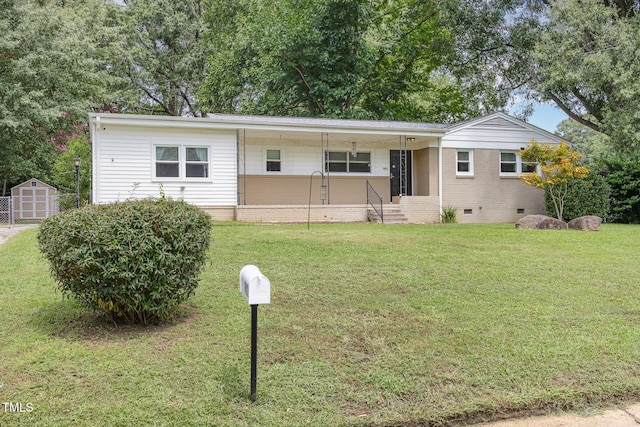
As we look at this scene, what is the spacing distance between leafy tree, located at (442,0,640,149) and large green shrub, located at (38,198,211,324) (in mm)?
15751

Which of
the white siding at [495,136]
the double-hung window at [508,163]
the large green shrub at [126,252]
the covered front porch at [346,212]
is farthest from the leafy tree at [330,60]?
the large green shrub at [126,252]

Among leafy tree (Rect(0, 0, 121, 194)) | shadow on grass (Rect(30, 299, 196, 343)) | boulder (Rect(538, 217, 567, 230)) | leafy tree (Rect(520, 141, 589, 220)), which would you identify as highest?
leafy tree (Rect(0, 0, 121, 194))

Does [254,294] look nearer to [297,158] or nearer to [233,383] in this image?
[233,383]

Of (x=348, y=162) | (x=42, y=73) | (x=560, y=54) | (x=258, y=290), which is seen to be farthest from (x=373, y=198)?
(x=42, y=73)

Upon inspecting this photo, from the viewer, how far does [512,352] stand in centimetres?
346

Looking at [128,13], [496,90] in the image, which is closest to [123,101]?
[128,13]

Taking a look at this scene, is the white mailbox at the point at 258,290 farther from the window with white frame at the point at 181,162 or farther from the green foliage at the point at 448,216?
the green foliage at the point at 448,216

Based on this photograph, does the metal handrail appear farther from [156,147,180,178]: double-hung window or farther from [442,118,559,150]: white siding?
[156,147,180,178]: double-hung window

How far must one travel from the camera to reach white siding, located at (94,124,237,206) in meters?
13.5

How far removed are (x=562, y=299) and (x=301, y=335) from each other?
9.87ft

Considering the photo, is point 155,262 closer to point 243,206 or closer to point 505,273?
point 505,273

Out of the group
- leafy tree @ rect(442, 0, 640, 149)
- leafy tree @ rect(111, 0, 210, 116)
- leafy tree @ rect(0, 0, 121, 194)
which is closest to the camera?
leafy tree @ rect(442, 0, 640, 149)

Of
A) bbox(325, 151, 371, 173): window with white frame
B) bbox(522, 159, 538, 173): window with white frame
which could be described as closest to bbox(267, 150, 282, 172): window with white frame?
bbox(325, 151, 371, 173): window with white frame

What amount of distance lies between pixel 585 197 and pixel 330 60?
1286 centimetres
